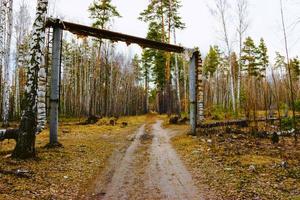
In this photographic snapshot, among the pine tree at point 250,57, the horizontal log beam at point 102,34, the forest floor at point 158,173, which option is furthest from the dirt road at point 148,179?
the pine tree at point 250,57

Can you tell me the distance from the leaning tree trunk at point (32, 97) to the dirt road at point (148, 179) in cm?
285

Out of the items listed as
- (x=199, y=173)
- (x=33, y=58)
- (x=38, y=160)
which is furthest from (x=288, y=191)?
(x=33, y=58)

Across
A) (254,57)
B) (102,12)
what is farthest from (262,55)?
(102,12)

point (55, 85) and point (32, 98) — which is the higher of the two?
point (55, 85)

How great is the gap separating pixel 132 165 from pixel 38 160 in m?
2.96

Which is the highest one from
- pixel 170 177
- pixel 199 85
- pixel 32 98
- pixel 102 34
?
pixel 102 34

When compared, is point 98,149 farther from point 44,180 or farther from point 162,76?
point 162,76

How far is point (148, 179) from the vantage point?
26.8 ft

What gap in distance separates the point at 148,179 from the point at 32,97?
4.51m

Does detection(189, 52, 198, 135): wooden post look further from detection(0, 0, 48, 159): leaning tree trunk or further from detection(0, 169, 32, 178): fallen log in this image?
detection(0, 169, 32, 178): fallen log

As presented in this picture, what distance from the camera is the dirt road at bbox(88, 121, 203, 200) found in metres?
6.85

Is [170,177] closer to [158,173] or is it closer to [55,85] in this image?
[158,173]

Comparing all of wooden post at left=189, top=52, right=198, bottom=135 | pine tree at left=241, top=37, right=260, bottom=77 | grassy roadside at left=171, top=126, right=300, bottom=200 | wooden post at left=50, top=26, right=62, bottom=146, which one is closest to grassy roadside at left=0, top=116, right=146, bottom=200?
wooden post at left=50, top=26, right=62, bottom=146

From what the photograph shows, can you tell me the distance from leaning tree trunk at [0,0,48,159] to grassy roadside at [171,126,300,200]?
5.20 metres
